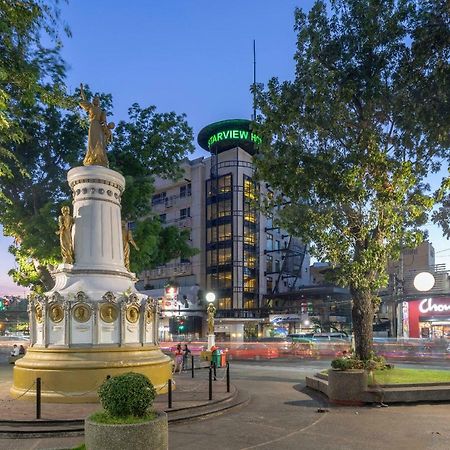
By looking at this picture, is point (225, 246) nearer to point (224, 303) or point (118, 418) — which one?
point (224, 303)

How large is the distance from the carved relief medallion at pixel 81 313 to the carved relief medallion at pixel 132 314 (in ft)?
4.01

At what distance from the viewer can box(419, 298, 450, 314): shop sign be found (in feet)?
149

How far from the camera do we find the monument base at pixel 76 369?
1416 centimetres

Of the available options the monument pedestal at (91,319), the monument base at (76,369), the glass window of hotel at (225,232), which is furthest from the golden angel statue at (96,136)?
the glass window of hotel at (225,232)

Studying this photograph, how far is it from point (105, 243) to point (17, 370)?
4.74 metres

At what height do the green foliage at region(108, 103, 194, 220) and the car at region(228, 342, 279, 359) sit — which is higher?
the green foliage at region(108, 103, 194, 220)

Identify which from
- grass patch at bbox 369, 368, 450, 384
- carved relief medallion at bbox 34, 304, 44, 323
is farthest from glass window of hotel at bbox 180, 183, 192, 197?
carved relief medallion at bbox 34, 304, 44, 323

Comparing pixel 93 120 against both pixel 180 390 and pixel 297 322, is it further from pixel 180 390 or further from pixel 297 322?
pixel 297 322

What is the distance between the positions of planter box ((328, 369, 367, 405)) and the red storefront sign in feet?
116

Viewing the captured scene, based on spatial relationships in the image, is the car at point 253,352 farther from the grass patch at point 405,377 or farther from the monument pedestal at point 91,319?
the monument pedestal at point 91,319

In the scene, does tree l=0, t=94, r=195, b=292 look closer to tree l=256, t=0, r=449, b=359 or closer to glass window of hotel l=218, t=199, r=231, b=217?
tree l=256, t=0, r=449, b=359

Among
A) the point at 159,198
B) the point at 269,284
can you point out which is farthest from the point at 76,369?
the point at 159,198

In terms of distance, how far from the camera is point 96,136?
18.2 meters

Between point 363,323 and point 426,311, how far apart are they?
1263 inches
